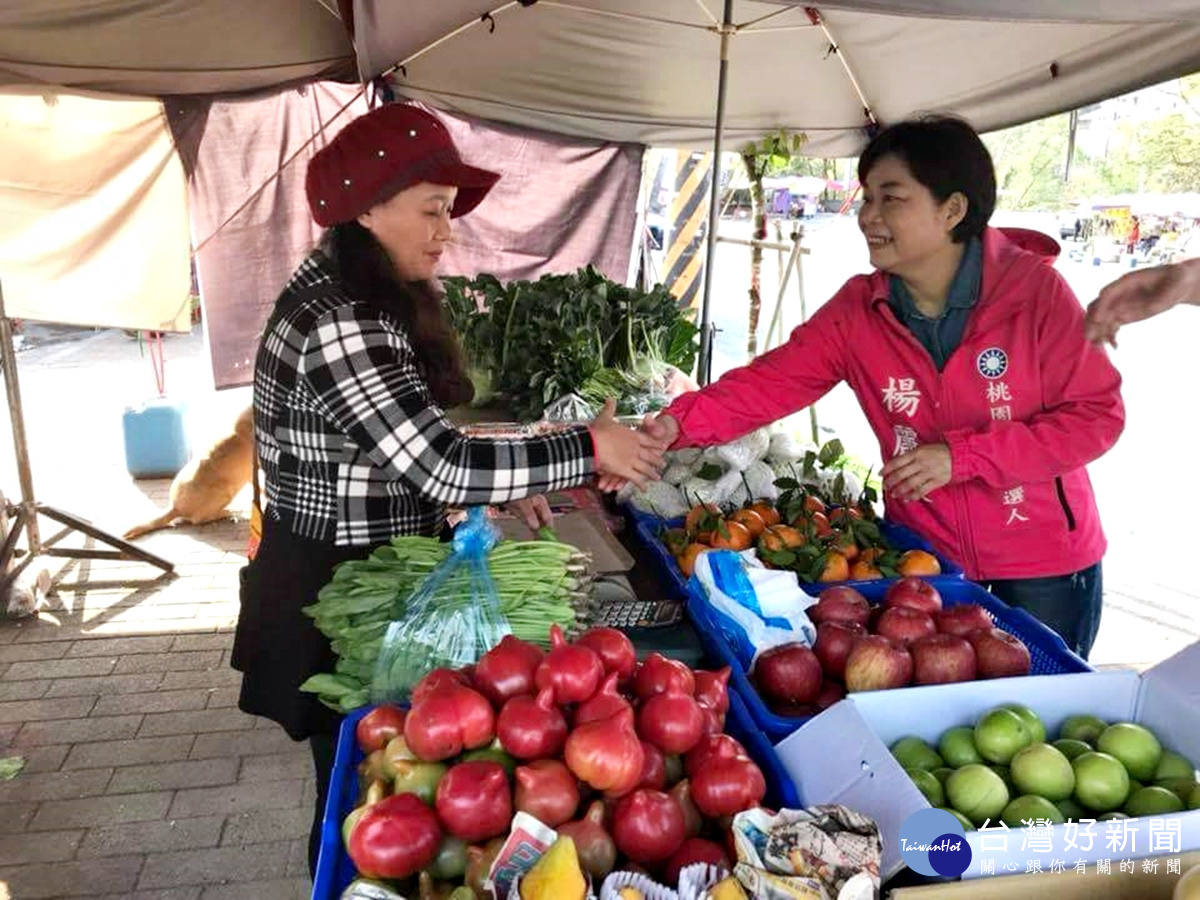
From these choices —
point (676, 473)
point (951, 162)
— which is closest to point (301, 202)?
point (676, 473)

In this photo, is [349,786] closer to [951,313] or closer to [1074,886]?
[1074,886]

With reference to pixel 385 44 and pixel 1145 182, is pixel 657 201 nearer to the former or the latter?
pixel 385 44

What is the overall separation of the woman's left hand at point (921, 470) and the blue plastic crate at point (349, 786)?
2.66ft

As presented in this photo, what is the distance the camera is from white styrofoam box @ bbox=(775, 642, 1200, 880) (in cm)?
116

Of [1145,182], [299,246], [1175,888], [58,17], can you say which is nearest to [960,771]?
[1175,888]

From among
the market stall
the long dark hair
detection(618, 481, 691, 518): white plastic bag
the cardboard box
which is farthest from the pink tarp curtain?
the cardboard box

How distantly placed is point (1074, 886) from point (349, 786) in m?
1.05

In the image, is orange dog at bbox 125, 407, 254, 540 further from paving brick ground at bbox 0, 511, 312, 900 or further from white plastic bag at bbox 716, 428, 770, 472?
white plastic bag at bbox 716, 428, 770, 472

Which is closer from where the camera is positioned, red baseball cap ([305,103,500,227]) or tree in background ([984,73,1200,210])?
red baseball cap ([305,103,500,227])

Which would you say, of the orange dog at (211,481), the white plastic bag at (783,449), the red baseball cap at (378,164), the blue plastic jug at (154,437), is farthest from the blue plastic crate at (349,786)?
the blue plastic jug at (154,437)

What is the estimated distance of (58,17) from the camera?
3645 millimetres

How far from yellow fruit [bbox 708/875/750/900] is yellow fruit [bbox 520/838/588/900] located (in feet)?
0.52

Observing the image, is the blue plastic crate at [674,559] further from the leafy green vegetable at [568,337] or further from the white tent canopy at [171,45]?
the white tent canopy at [171,45]

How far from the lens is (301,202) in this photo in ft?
17.5
